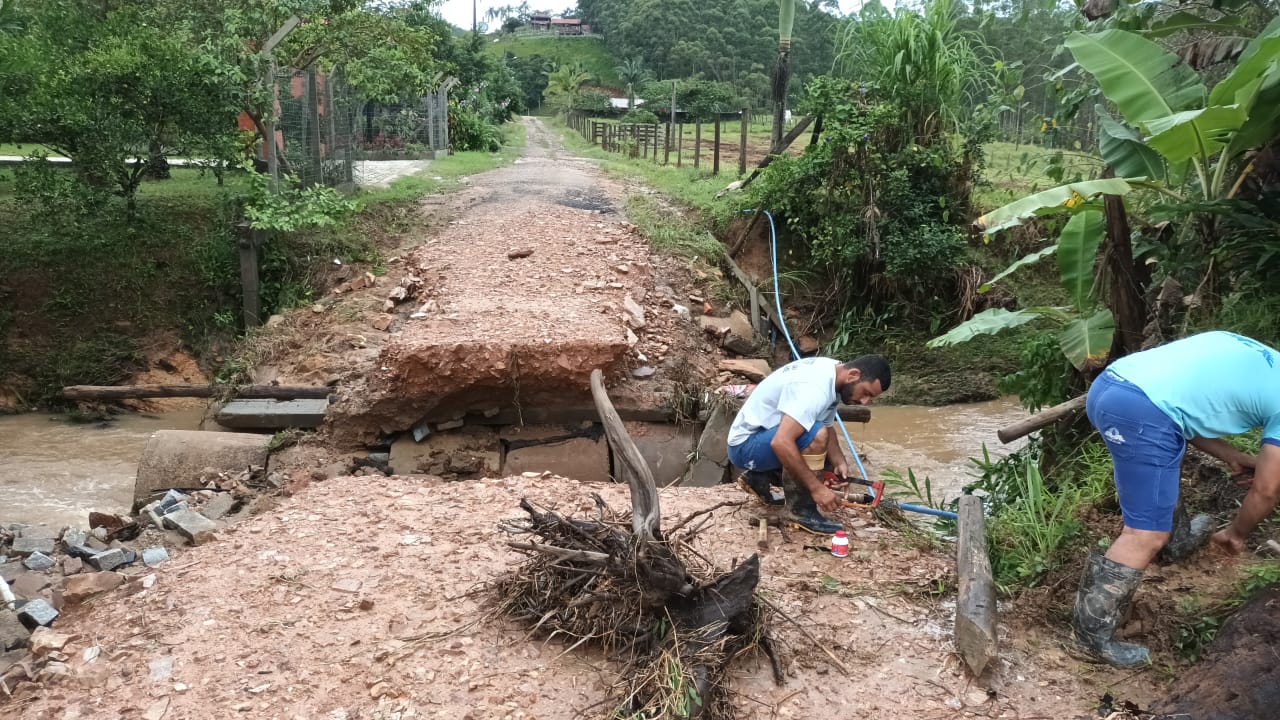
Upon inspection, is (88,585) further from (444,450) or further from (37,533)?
(444,450)

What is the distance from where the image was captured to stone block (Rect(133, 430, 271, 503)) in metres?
6.03

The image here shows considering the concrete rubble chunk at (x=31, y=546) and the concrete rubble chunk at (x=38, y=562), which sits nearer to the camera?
the concrete rubble chunk at (x=38, y=562)

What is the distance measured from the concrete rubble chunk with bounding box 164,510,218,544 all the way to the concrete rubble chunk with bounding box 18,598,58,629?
89cm

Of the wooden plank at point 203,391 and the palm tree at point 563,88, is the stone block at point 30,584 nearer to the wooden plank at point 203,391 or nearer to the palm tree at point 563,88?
the wooden plank at point 203,391

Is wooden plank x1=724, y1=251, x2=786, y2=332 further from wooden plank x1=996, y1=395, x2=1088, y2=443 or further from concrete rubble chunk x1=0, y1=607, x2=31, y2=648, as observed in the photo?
concrete rubble chunk x1=0, y1=607, x2=31, y2=648

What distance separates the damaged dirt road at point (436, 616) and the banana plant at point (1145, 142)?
5.44ft

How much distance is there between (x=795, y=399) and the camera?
4.11m

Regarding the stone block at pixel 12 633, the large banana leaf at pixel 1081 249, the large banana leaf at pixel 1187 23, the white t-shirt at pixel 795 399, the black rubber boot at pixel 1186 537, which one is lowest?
the stone block at pixel 12 633

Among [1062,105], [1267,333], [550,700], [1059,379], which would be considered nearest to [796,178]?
[1062,105]

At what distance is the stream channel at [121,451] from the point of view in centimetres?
664

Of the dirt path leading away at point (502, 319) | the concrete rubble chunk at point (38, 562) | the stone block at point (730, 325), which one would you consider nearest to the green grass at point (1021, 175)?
the stone block at point (730, 325)

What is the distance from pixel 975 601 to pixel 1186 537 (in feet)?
3.36

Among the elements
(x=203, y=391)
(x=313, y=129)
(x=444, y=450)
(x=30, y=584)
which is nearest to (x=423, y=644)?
(x=30, y=584)

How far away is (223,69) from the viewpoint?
8.70m
